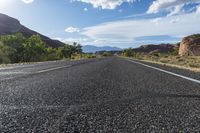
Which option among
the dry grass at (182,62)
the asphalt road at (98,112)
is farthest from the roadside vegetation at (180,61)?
the asphalt road at (98,112)

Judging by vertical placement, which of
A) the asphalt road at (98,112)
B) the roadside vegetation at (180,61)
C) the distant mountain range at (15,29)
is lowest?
the roadside vegetation at (180,61)

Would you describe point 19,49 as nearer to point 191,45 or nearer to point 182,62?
point 182,62

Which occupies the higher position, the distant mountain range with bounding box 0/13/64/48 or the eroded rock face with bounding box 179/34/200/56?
the distant mountain range with bounding box 0/13/64/48

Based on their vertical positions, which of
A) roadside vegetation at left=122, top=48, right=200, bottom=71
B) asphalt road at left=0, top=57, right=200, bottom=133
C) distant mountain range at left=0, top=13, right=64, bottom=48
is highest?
distant mountain range at left=0, top=13, right=64, bottom=48

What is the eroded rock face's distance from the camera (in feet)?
418

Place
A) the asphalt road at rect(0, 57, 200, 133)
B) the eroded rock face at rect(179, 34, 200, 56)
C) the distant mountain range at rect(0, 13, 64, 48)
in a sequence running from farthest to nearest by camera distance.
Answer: the distant mountain range at rect(0, 13, 64, 48), the eroded rock face at rect(179, 34, 200, 56), the asphalt road at rect(0, 57, 200, 133)

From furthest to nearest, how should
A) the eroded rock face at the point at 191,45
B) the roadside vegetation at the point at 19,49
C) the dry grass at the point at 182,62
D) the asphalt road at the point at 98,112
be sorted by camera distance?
the eroded rock face at the point at 191,45
the roadside vegetation at the point at 19,49
the dry grass at the point at 182,62
the asphalt road at the point at 98,112

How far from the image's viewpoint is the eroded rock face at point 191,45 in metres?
127

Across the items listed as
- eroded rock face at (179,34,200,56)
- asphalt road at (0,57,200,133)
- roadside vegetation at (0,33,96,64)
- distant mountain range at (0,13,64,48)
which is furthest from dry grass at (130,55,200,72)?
distant mountain range at (0,13,64,48)

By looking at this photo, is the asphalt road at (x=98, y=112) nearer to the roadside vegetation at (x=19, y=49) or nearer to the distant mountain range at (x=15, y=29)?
the roadside vegetation at (x=19, y=49)

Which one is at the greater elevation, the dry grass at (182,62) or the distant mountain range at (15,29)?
the distant mountain range at (15,29)

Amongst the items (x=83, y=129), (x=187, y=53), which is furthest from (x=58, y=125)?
(x=187, y=53)

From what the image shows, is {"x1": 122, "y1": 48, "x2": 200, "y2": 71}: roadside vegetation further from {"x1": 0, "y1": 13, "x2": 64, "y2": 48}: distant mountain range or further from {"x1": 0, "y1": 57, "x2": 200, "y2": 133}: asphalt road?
{"x1": 0, "y1": 13, "x2": 64, "y2": 48}: distant mountain range

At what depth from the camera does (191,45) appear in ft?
436
